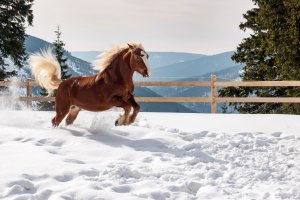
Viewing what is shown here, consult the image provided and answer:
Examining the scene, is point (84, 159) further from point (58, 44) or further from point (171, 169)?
point (58, 44)

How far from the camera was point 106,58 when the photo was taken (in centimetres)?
802

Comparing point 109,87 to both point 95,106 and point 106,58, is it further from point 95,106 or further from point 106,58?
point 106,58

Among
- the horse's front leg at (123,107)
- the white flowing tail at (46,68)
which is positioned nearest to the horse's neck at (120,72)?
the horse's front leg at (123,107)

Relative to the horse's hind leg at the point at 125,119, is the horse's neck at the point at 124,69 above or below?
above

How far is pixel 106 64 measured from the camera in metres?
7.98

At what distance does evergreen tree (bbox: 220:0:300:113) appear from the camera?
1677cm

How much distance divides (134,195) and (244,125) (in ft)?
19.0

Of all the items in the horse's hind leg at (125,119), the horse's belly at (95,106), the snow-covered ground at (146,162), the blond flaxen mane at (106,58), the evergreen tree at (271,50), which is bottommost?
the snow-covered ground at (146,162)

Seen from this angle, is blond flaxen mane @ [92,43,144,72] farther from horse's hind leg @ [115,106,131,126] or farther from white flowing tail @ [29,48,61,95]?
white flowing tail @ [29,48,61,95]

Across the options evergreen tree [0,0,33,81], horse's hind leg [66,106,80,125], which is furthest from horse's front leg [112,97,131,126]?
evergreen tree [0,0,33,81]

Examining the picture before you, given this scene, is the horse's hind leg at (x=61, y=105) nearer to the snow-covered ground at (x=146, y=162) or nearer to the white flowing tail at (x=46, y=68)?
the snow-covered ground at (x=146, y=162)

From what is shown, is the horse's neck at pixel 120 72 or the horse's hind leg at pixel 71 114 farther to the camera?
the horse's hind leg at pixel 71 114

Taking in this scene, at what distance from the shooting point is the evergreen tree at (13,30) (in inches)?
855

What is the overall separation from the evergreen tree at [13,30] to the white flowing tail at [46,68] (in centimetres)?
1326
